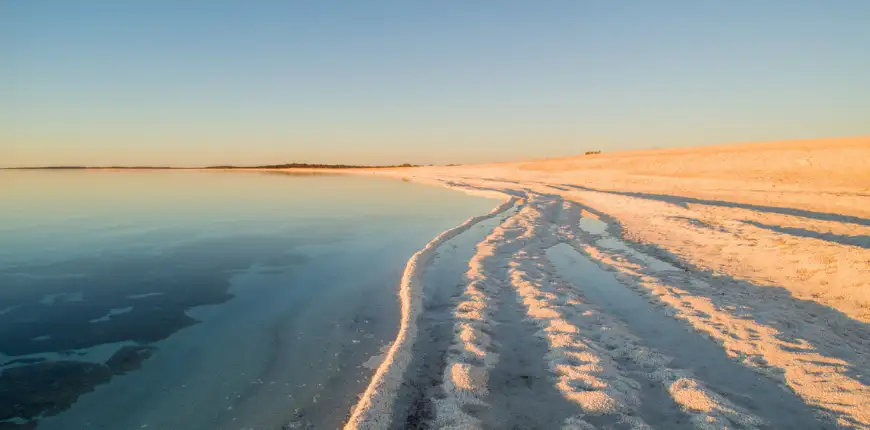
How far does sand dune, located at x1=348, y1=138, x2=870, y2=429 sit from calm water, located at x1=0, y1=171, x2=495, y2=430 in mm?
1038

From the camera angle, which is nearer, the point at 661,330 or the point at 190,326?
the point at 661,330

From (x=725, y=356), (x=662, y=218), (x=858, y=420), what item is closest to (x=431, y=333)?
(x=725, y=356)

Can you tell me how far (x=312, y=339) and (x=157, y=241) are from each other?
1152 centimetres

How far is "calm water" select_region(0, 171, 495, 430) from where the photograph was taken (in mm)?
5004

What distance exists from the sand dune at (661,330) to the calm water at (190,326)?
1.04 metres

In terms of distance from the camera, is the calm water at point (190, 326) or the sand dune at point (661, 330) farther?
the calm water at point (190, 326)

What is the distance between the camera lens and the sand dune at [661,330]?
4.73 m

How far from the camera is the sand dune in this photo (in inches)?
186

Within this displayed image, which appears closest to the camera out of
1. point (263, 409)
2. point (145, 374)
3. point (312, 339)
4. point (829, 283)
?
point (263, 409)

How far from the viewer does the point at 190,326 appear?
7.48m

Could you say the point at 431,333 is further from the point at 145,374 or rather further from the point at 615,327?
the point at 145,374

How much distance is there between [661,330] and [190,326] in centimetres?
806

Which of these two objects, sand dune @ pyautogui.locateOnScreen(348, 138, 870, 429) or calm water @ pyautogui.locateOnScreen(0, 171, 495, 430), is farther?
calm water @ pyautogui.locateOnScreen(0, 171, 495, 430)

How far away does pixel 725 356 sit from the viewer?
6.01 m
